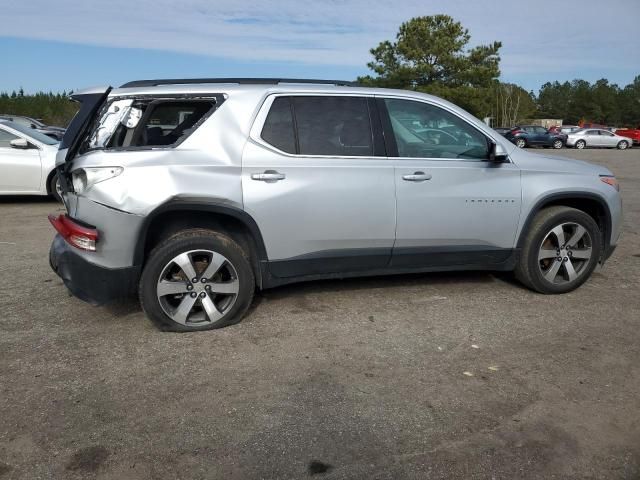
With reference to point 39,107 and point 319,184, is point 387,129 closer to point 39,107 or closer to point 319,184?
point 319,184

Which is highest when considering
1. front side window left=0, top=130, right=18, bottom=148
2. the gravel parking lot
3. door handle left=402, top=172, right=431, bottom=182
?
door handle left=402, top=172, right=431, bottom=182

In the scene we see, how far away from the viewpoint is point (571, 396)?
3.28m

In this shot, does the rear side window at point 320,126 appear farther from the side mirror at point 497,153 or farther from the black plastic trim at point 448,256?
the side mirror at point 497,153

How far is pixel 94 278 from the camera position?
395 cm

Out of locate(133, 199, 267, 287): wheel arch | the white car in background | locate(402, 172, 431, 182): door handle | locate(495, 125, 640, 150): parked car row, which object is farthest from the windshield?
locate(495, 125, 640, 150): parked car row

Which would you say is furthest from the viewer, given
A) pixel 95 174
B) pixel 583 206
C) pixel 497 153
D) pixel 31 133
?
pixel 31 133

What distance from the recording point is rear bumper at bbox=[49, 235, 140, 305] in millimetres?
3938

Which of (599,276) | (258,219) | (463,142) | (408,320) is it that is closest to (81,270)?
(258,219)

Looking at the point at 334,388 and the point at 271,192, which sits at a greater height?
the point at 271,192

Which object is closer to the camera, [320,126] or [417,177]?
[320,126]

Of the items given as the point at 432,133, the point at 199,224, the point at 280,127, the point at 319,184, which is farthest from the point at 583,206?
the point at 199,224

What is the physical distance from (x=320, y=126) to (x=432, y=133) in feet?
3.26

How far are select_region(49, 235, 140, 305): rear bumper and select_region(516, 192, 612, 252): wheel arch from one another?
10.4ft

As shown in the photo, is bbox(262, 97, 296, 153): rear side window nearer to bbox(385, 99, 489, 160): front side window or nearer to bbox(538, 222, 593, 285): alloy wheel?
bbox(385, 99, 489, 160): front side window
